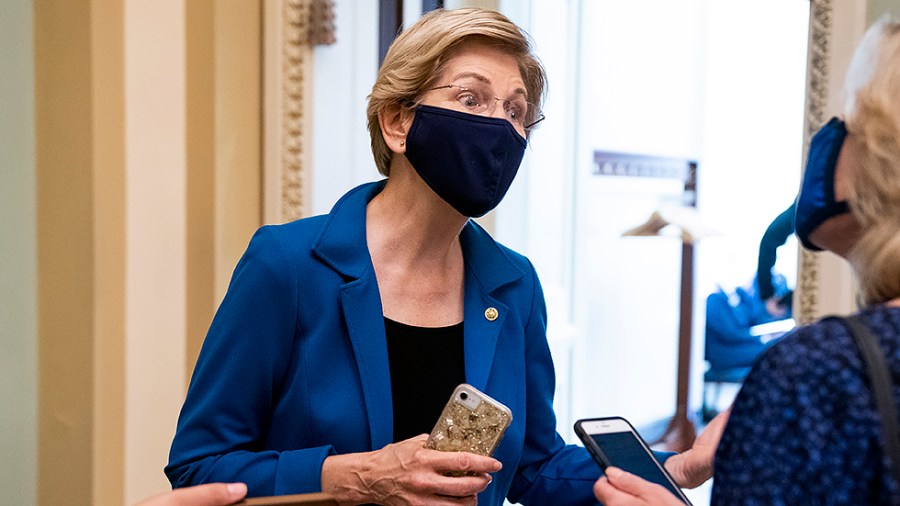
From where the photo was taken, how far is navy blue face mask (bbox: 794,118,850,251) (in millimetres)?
1097

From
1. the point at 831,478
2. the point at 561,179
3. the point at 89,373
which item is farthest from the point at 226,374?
the point at 561,179

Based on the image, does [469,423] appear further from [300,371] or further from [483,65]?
[483,65]

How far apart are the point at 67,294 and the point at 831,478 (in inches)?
88.3

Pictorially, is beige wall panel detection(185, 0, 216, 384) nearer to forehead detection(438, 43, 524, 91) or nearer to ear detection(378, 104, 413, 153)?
ear detection(378, 104, 413, 153)

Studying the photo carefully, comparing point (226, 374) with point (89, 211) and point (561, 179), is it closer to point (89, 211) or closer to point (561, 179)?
point (89, 211)

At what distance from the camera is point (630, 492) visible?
1111 mm

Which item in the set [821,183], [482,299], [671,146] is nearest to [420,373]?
[482,299]

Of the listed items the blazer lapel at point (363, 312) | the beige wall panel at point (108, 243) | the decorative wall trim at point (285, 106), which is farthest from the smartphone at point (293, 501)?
the decorative wall trim at point (285, 106)

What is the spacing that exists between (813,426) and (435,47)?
3.29ft

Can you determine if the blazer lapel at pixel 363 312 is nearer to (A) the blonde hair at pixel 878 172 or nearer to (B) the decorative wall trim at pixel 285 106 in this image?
(A) the blonde hair at pixel 878 172

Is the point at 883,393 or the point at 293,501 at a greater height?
the point at 883,393

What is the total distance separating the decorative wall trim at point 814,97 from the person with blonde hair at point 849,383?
102 cm

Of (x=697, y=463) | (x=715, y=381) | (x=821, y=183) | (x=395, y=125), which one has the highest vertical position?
(x=395, y=125)

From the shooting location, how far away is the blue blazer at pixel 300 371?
1.48 meters
